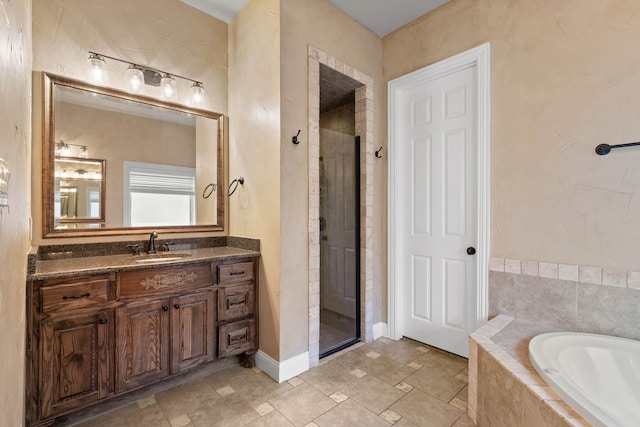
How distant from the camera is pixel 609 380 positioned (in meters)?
1.47

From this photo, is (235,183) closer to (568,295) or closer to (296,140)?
(296,140)

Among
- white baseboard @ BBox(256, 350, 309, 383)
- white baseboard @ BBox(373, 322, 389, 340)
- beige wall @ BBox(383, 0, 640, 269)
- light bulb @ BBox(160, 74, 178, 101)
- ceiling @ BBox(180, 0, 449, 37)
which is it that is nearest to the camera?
beige wall @ BBox(383, 0, 640, 269)

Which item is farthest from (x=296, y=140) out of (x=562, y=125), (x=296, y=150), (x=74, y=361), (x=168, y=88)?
(x=74, y=361)

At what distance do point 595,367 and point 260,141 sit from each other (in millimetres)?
2484

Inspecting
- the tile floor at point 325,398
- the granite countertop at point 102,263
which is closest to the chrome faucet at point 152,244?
the granite countertop at point 102,263

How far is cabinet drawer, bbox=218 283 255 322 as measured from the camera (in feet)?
7.00

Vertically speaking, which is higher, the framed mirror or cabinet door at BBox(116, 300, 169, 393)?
the framed mirror

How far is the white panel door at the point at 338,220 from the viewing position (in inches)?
115

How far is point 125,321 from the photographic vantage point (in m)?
1.74

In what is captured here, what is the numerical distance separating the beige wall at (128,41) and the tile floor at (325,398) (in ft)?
3.91

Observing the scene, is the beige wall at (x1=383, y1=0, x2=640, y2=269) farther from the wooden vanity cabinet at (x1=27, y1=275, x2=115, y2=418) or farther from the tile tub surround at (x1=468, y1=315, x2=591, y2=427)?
the wooden vanity cabinet at (x1=27, y1=275, x2=115, y2=418)

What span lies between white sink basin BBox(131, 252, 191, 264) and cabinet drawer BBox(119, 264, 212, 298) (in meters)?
0.09

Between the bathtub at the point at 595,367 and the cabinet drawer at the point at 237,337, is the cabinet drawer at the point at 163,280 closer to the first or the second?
the cabinet drawer at the point at 237,337

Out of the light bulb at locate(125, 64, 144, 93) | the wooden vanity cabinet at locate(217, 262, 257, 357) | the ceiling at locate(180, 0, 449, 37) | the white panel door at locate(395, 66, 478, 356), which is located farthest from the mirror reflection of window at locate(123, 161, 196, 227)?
the white panel door at locate(395, 66, 478, 356)
